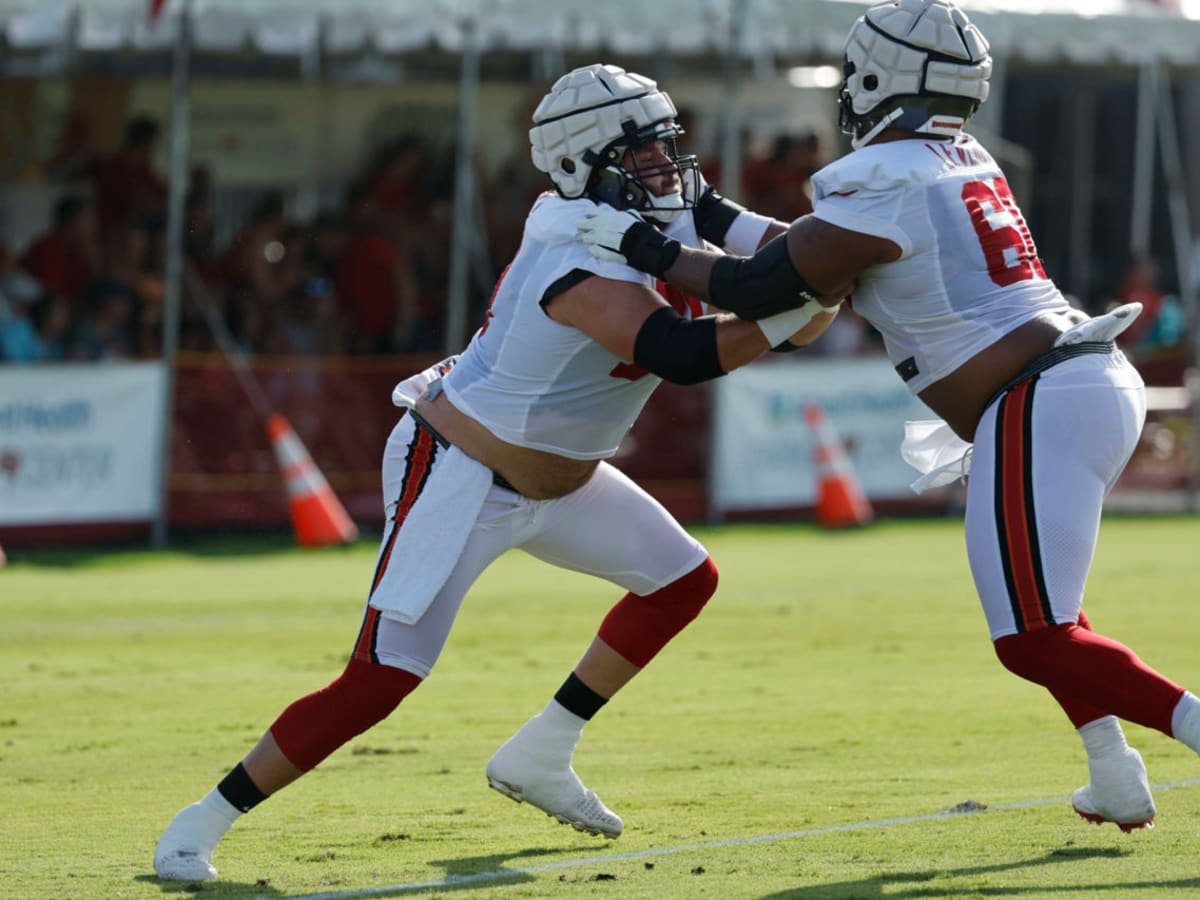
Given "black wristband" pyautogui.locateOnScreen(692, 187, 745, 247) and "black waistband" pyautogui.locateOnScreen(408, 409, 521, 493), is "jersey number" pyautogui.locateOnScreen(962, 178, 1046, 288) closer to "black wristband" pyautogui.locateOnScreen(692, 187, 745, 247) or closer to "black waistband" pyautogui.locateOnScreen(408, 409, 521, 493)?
"black wristband" pyautogui.locateOnScreen(692, 187, 745, 247)

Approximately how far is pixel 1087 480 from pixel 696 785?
208 cm

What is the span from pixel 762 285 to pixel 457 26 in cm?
1100

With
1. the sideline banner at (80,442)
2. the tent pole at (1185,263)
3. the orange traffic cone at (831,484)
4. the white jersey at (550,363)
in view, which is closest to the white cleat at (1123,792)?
the white jersey at (550,363)

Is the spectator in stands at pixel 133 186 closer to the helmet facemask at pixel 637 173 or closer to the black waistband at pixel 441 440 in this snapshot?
the black waistband at pixel 441 440

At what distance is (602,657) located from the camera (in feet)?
21.4

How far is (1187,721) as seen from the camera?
18.0 feet

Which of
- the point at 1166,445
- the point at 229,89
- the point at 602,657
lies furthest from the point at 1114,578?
the point at 229,89

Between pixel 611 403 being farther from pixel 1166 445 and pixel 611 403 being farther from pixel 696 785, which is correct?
pixel 1166 445

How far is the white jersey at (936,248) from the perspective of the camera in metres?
5.58

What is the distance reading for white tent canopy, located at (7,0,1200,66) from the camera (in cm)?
1536

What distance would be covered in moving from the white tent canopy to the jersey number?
34.9ft

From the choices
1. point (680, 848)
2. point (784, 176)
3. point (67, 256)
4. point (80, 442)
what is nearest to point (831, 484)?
point (784, 176)

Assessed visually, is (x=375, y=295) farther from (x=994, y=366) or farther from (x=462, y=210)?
(x=994, y=366)

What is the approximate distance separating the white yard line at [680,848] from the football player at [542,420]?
10.6 inches
